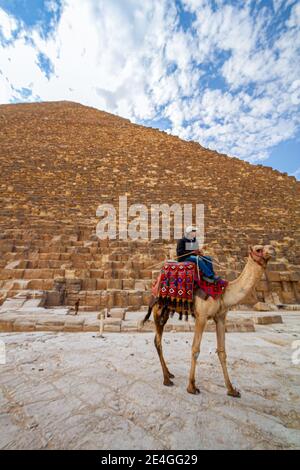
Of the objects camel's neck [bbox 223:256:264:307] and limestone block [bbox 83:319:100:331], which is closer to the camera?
camel's neck [bbox 223:256:264:307]

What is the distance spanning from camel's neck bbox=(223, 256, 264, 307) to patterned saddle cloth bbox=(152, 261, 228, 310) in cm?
9

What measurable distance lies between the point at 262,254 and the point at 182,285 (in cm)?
80

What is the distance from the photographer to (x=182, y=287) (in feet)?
7.78

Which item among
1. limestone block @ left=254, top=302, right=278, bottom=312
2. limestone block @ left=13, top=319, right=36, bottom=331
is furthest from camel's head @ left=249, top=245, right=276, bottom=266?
limestone block @ left=254, top=302, right=278, bottom=312

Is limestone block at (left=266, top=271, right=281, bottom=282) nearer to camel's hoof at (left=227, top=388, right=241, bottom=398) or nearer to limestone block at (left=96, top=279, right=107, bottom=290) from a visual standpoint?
limestone block at (left=96, top=279, right=107, bottom=290)

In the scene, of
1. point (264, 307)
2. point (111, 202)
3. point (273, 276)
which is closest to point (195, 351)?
point (264, 307)

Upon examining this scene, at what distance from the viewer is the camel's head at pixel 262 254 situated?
A: 2214 millimetres

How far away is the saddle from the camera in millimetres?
2328

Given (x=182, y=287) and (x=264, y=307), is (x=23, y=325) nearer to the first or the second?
(x=182, y=287)

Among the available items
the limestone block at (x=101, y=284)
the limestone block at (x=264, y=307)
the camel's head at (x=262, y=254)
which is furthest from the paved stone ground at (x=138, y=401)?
the limestone block at (x=264, y=307)

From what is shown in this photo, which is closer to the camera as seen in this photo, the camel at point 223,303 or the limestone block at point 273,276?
the camel at point 223,303

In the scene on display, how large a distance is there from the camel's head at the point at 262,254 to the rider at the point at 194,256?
15.7 inches

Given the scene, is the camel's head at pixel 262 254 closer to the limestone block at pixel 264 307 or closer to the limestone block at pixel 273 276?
the limestone block at pixel 264 307

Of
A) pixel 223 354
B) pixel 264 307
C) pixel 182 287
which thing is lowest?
pixel 264 307
